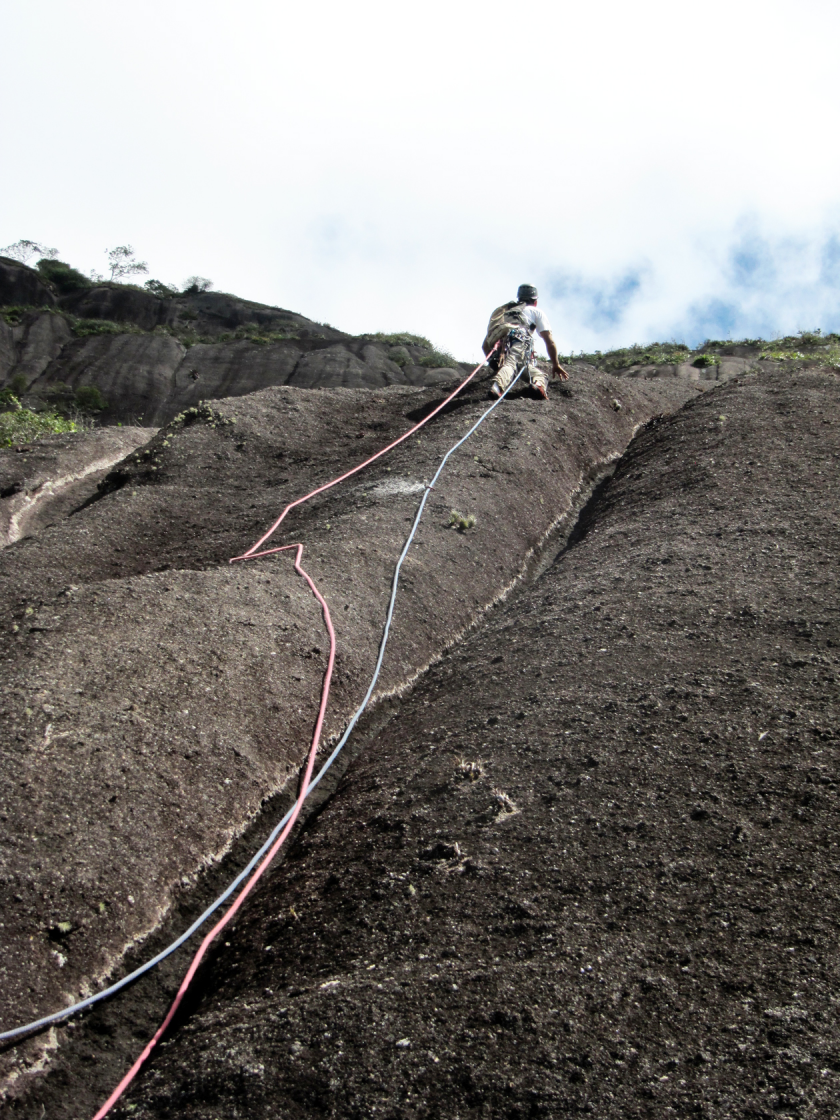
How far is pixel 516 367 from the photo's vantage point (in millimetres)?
13750

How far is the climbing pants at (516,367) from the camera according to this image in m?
13.3

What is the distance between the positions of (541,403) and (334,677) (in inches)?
329

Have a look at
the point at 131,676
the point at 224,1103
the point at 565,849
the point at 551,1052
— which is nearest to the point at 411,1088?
the point at 551,1052

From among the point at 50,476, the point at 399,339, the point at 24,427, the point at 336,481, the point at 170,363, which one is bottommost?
the point at 50,476

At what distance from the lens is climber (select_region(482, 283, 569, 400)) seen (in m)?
13.4

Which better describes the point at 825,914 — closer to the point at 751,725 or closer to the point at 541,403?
the point at 751,725

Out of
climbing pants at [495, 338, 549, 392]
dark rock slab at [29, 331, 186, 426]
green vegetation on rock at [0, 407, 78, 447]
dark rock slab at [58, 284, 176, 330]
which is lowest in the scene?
green vegetation on rock at [0, 407, 78, 447]

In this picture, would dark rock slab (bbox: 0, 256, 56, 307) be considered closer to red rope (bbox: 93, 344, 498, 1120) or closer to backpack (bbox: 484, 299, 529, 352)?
backpack (bbox: 484, 299, 529, 352)

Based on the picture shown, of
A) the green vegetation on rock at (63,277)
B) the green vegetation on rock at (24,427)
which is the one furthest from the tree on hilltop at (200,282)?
the green vegetation on rock at (24,427)

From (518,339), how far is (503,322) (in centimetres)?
46

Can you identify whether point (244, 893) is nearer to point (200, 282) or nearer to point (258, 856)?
point (258, 856)

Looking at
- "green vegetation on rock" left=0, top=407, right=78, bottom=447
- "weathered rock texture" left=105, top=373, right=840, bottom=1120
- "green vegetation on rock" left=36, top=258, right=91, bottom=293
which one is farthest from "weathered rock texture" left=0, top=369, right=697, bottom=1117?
"green vegetation on rock" left=36, top=258, right=91, bottom=293

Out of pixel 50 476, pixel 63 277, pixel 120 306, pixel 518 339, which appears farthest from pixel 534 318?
pixel 63 277

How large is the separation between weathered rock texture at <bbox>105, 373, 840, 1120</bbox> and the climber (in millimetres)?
7526
